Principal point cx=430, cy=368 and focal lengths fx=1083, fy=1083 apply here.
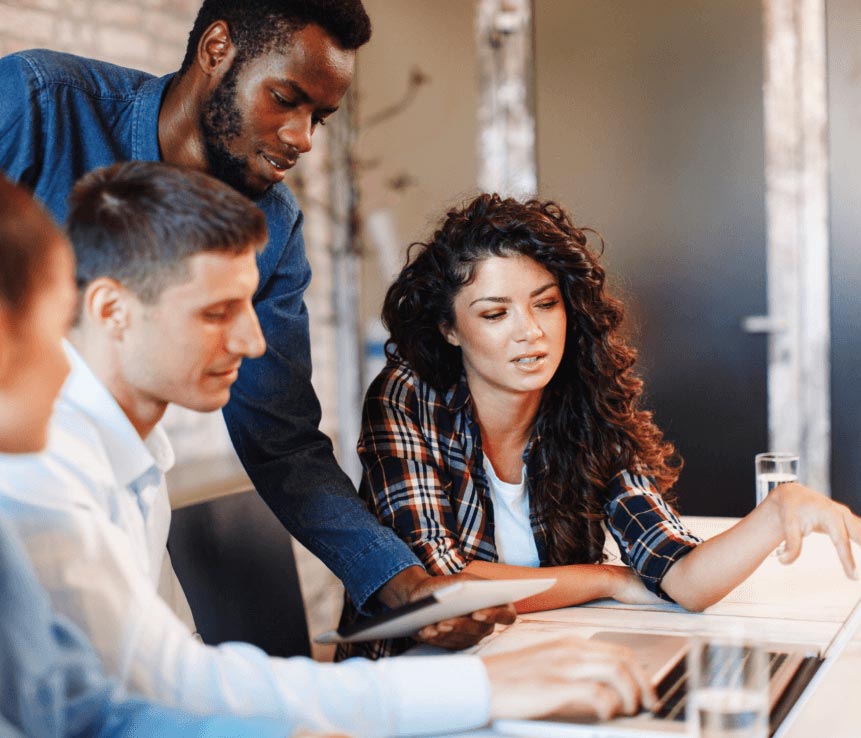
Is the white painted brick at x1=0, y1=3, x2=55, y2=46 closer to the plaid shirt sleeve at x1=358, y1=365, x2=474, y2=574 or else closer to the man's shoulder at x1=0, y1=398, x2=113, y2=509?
the plaid shirt sleeve at x1=358, y1=365, x2=474, y2=574

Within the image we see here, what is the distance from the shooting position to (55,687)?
0.82 metres

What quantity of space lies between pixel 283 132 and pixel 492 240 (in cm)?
56

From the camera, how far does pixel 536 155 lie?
12.9ft

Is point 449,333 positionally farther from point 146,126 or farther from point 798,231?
point 798,231

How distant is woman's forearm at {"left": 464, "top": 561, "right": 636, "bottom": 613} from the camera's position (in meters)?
1.64

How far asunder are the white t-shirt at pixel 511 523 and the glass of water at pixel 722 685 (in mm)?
938

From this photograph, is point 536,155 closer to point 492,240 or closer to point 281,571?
point 492,240

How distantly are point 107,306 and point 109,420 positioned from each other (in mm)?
112

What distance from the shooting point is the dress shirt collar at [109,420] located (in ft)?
3.43

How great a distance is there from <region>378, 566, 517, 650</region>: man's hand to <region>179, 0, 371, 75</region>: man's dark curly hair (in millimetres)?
762

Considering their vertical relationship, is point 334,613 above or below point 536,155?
below

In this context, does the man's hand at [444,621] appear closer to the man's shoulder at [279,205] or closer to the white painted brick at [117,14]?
the man's shoulder at [279,205]

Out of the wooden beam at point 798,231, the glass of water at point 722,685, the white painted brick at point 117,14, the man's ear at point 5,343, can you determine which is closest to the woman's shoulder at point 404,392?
the glass of water at point 722,685

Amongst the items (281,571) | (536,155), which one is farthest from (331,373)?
(281,571)
